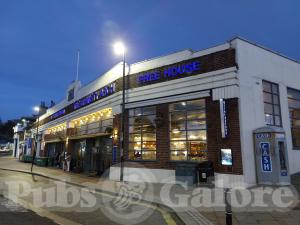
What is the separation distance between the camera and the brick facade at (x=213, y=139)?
14.7m

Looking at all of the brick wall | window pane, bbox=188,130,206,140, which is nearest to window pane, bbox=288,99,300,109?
the brick wall

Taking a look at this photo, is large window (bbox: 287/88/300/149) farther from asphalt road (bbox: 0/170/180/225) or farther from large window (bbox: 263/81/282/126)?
asphalt road (bbox: 0/170/180/225)

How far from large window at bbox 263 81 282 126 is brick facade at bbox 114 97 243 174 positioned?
2.83m

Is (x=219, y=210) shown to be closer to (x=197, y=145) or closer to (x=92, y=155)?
(x=197, y=145)

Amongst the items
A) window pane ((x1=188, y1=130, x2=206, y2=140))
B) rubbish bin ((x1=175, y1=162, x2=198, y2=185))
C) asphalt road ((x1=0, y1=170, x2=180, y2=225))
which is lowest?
asphalt road ((x1=0, y1=170, x2=180, y2=225))

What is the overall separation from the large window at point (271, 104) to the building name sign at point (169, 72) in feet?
14.1

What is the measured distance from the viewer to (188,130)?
17188 millimetres

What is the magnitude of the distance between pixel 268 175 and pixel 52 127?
1203 inches

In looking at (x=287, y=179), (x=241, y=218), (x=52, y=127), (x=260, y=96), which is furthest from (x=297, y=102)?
(x=52, y=127)

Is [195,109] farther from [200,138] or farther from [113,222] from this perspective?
[113,222]

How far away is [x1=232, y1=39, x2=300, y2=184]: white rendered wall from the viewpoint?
48.5ft

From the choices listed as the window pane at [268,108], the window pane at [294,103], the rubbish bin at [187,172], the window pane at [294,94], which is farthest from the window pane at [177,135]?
the window pane at [294,94]

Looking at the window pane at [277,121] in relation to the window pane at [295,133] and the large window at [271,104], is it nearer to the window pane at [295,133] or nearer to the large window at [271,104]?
the large window at [271,104]

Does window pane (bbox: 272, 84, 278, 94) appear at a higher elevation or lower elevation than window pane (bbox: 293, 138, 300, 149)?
higher
